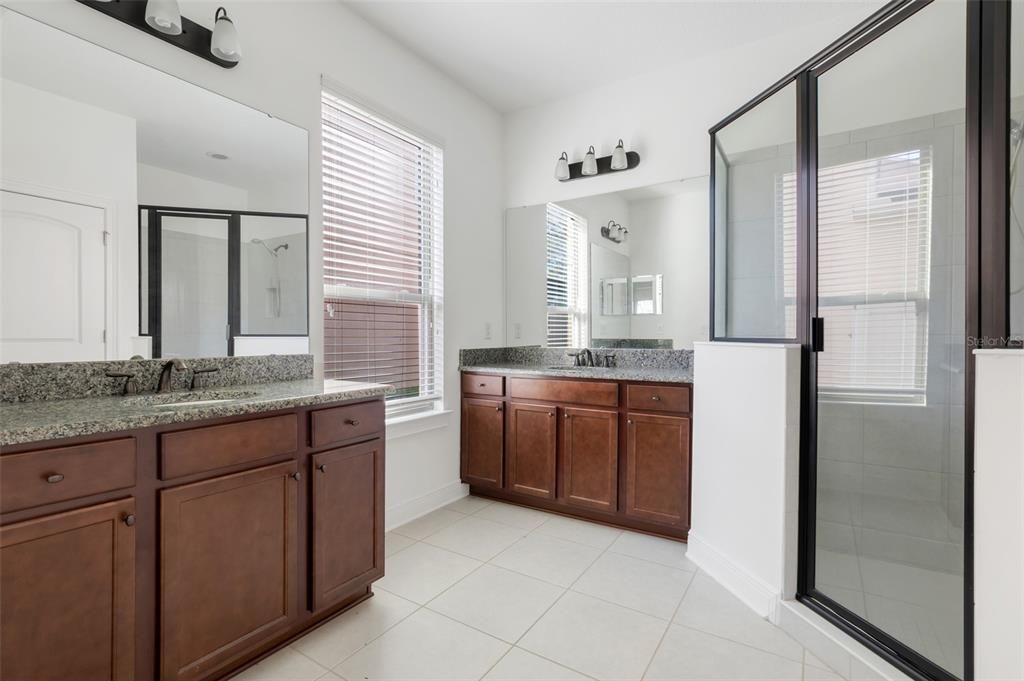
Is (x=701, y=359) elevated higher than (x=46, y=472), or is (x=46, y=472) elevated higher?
(x=701, y=359)

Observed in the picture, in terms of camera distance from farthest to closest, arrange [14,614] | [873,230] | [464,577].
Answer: [464,577] < [873,230] < [14,614]

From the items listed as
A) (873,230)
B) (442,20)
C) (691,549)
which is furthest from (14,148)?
(691,549)

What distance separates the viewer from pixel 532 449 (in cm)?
306

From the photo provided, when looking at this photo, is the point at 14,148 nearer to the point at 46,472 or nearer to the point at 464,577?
the point at 46,472

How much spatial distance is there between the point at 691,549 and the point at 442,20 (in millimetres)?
3174

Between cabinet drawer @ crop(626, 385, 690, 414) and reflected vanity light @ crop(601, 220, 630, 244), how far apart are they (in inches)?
44.3

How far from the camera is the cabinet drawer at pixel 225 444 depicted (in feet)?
4.43

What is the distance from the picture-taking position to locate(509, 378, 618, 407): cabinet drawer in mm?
2789

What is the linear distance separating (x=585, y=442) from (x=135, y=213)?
244 cm

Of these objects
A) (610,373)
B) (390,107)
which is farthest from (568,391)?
(390,107)

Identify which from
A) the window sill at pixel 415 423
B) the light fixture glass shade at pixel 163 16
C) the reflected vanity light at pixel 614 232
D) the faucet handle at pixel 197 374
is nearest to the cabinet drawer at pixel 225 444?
the faucet handle at pixel 197 374

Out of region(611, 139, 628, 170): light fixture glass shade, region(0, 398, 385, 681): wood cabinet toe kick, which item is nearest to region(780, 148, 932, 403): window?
region(611, 139, 628, 170): light fixture glass shade

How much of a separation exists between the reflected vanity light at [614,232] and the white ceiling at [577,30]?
0.98 meters

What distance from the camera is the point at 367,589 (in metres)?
2.03
